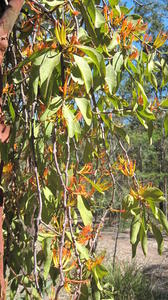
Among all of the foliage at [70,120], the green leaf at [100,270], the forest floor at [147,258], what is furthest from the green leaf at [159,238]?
the forest floor at [147,258]

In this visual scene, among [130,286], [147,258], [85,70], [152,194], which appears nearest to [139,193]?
[152,194]

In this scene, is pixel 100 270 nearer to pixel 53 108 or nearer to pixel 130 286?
pixel 53 108

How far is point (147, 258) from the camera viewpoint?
5449 millimetres

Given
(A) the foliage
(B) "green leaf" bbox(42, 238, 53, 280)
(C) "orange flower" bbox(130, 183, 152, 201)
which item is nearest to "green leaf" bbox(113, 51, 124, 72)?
(A) the foliage

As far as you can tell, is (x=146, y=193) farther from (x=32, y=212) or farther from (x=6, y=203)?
(x=6, y=203)

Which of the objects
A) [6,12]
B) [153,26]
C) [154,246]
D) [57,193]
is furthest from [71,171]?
[154,246]

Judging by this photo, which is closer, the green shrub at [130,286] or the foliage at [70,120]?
the foliage at [70,120]

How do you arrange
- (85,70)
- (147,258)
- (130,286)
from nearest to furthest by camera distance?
(85,70), (130,286), (147,258)

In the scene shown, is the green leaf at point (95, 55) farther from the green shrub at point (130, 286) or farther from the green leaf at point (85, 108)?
the green shrub at point (130, 286)

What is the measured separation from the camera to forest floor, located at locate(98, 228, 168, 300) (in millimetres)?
3969

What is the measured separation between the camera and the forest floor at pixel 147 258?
3.97 meters

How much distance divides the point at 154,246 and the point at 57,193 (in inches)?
235

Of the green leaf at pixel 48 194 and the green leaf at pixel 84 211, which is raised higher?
the green leaf at pixel 48 194

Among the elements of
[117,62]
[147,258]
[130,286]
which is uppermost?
[117,62]
